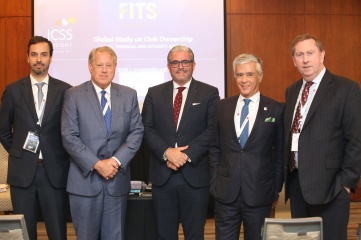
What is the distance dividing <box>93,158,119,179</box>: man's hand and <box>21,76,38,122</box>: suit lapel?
0.64m

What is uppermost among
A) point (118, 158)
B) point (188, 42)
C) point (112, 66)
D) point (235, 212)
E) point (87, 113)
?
point (188, 42)

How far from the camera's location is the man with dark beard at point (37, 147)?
12.7ft

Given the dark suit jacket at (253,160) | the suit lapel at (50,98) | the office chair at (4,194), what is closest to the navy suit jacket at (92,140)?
the suit lapel at (50,98)

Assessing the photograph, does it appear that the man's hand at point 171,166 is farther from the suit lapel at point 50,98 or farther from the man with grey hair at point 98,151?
the suit lapel at point 50,98

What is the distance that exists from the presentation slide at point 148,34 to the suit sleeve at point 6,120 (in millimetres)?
2604

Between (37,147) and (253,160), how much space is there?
1594mm

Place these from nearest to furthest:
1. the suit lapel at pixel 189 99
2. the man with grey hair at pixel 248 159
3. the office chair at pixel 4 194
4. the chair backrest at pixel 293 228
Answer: the chair backrest at pixel 293 228, the man with grey hair at pixel 248 159, the suit lapel at pixel 189 99, the office chair at pixel 4 194

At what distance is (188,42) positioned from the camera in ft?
21.8

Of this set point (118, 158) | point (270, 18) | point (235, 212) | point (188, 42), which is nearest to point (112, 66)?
point (118, 158)

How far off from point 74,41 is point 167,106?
2.96 m

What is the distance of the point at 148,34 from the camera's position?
21.9ft

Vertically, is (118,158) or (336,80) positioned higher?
(336,80)

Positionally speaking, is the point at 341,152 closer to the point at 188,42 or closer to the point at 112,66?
the point at 112,66

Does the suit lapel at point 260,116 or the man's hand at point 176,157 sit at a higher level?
the suit lapel at point 260,116
